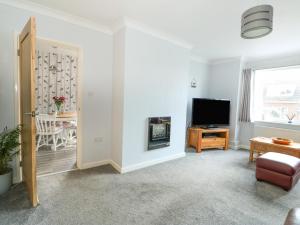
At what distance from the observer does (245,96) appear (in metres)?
4.67

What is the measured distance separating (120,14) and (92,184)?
8.33ft

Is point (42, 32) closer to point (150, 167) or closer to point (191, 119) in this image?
point (150, 167)

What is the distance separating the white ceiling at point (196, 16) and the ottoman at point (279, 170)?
2085 millimetres

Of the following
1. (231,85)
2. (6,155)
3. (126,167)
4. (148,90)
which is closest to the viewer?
(6,155)

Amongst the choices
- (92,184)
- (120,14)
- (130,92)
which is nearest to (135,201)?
(92,184)

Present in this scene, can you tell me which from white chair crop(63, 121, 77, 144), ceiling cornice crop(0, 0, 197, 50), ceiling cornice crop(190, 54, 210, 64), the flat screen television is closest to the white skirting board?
the flat screen television

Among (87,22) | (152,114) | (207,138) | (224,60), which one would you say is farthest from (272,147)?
(87,22)

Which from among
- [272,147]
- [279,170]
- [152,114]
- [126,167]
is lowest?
[126,167]

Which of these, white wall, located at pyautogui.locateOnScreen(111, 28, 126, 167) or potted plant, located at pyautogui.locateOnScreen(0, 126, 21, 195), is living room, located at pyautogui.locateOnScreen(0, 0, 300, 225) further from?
potted plant, located at pyautogui.locateOnScreen(0, 126, 21, 195)

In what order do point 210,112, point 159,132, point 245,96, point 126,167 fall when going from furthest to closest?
point 245,96 → point 210,112 → point 159,132 → point 126,167

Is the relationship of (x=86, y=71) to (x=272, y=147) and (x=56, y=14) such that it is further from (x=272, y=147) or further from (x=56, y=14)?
(x=272, y=147)

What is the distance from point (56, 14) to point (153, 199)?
2.95 m

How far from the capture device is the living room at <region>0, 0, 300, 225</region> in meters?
1.99

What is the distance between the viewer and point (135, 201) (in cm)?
212
